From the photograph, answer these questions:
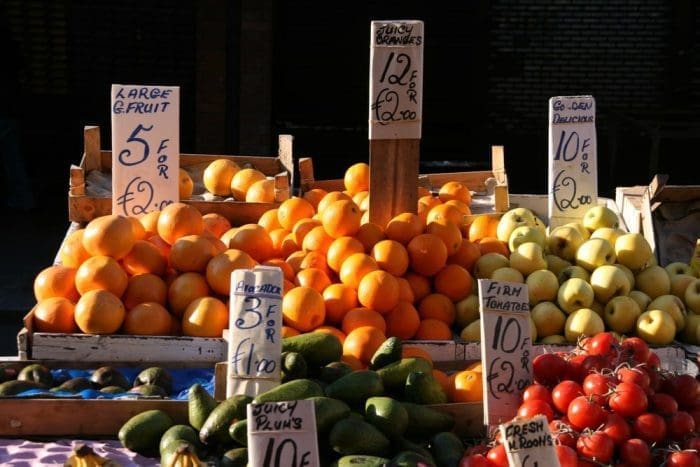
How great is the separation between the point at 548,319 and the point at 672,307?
48 cm

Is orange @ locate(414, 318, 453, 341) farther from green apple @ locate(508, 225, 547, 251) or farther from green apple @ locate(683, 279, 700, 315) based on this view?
green apple @ locate(683, 279, 700, 315)

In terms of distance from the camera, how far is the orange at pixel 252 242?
409 centimetres

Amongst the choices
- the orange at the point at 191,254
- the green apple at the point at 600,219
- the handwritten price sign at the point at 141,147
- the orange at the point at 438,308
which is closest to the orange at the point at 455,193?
the green apple at the point at 600,219

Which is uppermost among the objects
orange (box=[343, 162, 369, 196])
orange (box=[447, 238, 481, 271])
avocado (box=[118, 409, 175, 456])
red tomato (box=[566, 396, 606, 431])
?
orange (box=[343, 162, 369, 196])

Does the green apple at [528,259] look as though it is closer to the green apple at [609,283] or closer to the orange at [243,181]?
the green apple at [609,283]

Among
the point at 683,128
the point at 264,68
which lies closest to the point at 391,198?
the point at 264,68

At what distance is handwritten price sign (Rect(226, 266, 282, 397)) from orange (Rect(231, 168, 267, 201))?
1.95 meters

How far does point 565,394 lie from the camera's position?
2.89 meters

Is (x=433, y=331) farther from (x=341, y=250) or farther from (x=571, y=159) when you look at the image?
(x=571, y=159)

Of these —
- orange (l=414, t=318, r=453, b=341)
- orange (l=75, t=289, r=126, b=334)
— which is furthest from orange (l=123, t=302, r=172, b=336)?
orange (l=414, t=318, r=453, b=341)

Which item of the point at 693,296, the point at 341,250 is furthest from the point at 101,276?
the point at 693,296

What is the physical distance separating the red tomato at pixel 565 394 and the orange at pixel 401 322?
0.98 m

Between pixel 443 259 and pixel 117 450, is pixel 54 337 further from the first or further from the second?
pixel 443 259

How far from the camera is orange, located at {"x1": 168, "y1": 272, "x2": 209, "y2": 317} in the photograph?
12.5 feet
